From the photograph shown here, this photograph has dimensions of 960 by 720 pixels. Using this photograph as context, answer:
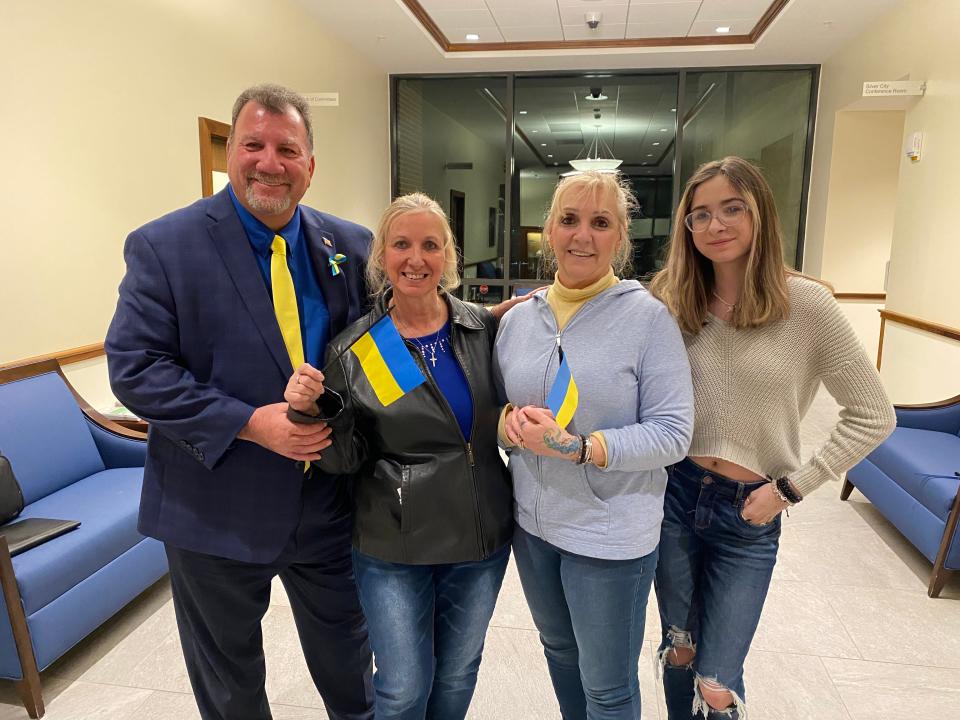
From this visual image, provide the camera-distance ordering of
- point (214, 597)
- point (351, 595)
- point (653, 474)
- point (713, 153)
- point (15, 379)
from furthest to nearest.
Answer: point (713, 153) → point (15, 379) → point (351, 595) → point (214, 597) → point (653, 474)

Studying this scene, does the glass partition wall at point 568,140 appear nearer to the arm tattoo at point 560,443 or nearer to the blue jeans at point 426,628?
the blue jeans at point 426,628

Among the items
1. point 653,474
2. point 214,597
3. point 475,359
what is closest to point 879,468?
point 653,474

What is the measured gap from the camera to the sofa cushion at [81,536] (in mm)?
2170

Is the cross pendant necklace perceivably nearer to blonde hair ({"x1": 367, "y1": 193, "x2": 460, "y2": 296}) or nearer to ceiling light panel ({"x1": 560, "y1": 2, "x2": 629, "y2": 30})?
blonde hair ({"x1": 367, "y1": 193, "x2": 460, "y2": 296})

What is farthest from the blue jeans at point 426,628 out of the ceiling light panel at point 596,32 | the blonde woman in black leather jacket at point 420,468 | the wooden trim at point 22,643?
the ceiling light panel at point 596,32

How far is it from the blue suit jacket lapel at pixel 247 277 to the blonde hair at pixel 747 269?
894mm

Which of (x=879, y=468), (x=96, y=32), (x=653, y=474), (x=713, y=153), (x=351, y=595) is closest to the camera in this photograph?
(x=653, y=474)

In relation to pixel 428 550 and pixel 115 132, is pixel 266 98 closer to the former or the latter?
pixel 428 550

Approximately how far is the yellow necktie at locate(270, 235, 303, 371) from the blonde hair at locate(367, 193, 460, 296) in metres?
0.19

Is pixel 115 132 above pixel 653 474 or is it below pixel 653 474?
above

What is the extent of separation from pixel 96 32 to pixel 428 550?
10.9 ft

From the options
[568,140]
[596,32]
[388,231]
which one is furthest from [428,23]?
[388,231]

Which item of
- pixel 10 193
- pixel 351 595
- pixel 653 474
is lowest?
pixel 351 595

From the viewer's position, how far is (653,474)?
4.69 ft
